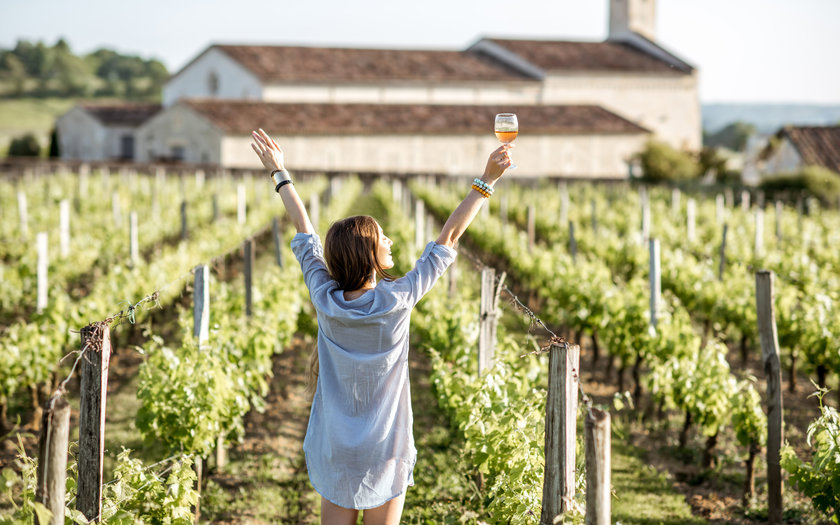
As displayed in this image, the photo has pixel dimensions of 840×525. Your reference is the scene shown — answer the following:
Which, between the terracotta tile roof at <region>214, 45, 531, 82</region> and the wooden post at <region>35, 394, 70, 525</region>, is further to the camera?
the terracotta tile roof at <region>214, 45, 531, 82</region>

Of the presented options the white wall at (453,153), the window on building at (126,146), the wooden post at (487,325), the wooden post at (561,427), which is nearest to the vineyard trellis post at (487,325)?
the wooden post at (487,325)

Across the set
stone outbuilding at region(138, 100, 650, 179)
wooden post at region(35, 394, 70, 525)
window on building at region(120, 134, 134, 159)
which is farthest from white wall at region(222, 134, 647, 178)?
wooden post at region(35, 394, 70, 525)

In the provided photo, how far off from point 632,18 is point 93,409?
198 feet

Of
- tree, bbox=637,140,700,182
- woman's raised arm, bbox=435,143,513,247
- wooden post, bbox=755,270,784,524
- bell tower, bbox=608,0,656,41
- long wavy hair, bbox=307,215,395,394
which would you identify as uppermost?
bell tower, bbox=608,0,656,41

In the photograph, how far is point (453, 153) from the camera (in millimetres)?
41312

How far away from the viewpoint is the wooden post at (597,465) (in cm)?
270

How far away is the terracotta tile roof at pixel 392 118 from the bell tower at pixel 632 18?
16.3 m

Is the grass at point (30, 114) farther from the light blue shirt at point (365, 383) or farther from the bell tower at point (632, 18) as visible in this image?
the light blue shirt at point (365, 383)

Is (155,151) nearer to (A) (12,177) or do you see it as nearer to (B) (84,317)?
(A) (12,177)

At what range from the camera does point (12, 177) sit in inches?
1342

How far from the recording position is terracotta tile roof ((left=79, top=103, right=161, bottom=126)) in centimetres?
4597

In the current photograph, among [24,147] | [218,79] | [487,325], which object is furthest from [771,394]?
[24,147]

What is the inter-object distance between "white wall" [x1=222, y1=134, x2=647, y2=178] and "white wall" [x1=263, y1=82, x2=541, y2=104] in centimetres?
675

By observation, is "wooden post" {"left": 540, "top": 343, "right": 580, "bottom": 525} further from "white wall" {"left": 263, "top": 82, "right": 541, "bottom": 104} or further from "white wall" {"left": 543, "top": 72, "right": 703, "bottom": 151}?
"white wall" {"left": 543, "top": 72, "right": 703, "bottom": 151}
